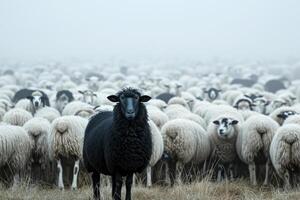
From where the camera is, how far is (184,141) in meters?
10.4

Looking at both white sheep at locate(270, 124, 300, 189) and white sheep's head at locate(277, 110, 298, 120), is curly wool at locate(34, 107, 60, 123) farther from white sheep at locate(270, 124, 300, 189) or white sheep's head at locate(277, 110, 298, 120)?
white sheep at locate(270, 124, 300, 189)

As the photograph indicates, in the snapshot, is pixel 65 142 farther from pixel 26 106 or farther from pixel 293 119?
pixel 26 106

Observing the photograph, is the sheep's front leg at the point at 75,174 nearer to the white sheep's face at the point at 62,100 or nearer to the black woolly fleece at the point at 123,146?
the black woolly fleece at the point at 123,146

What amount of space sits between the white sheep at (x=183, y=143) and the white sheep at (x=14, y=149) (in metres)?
2.64

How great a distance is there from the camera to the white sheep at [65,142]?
9.80 m

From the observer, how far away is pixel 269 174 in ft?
34.2

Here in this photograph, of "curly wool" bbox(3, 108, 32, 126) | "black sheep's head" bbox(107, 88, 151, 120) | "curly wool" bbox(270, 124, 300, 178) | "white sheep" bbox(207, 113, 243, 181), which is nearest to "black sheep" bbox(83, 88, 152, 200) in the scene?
"black sheep's head" bbox(107, 88, 151, 120)

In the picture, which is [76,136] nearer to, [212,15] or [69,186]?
[69,186]

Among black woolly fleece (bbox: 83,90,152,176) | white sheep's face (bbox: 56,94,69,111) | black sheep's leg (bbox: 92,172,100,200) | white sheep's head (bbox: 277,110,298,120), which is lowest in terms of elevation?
white sheep's face (bbox: 56,94,69,111)

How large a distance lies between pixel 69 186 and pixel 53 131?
3.47 feet

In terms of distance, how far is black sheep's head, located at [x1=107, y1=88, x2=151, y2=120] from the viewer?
6758 millimetres

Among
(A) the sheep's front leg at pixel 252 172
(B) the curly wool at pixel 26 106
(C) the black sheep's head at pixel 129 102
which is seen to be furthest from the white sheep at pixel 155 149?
(B) the curly wool at pixel 26 106

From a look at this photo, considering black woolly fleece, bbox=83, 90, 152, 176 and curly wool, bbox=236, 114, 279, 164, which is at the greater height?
black woolly fleece, bbox=83, 90, 152, 176

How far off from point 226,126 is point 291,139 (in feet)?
5.89
